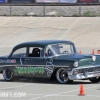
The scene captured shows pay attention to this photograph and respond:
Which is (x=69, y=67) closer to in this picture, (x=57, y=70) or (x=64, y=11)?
(x=57, y=70)

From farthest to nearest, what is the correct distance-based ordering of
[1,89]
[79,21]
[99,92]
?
[79,21], [1,89], [99,92]

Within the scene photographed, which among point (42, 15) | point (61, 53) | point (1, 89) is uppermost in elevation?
point (42, 15)

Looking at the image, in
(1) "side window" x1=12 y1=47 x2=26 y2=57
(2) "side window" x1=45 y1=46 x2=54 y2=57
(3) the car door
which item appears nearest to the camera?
(3) the car door

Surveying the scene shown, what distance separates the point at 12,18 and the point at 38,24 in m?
4.41

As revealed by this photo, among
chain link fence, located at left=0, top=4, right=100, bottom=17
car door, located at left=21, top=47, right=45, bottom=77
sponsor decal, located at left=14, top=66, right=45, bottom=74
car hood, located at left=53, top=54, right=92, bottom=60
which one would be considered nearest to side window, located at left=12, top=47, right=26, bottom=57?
car door, located at left=21, top=47, right=45, bottom=77

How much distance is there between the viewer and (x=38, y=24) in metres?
44.3

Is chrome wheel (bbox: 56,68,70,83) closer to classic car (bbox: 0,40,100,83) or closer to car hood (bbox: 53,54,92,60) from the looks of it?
classic car (bbox: 0,40,100,83)

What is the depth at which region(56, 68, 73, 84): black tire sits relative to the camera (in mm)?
15477

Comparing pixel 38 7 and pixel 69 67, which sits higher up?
pixel 38 7

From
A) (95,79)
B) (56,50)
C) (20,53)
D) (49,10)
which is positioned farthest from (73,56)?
(49,10)

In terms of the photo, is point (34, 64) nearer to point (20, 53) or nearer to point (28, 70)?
point (28, 70)

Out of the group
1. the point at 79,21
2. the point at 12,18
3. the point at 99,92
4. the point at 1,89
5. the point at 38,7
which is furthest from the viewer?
the point at 38,7

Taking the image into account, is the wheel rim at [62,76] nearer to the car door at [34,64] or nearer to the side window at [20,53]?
the car door at [34,64]

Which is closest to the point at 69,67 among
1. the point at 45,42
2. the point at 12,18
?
the point at 45,42
